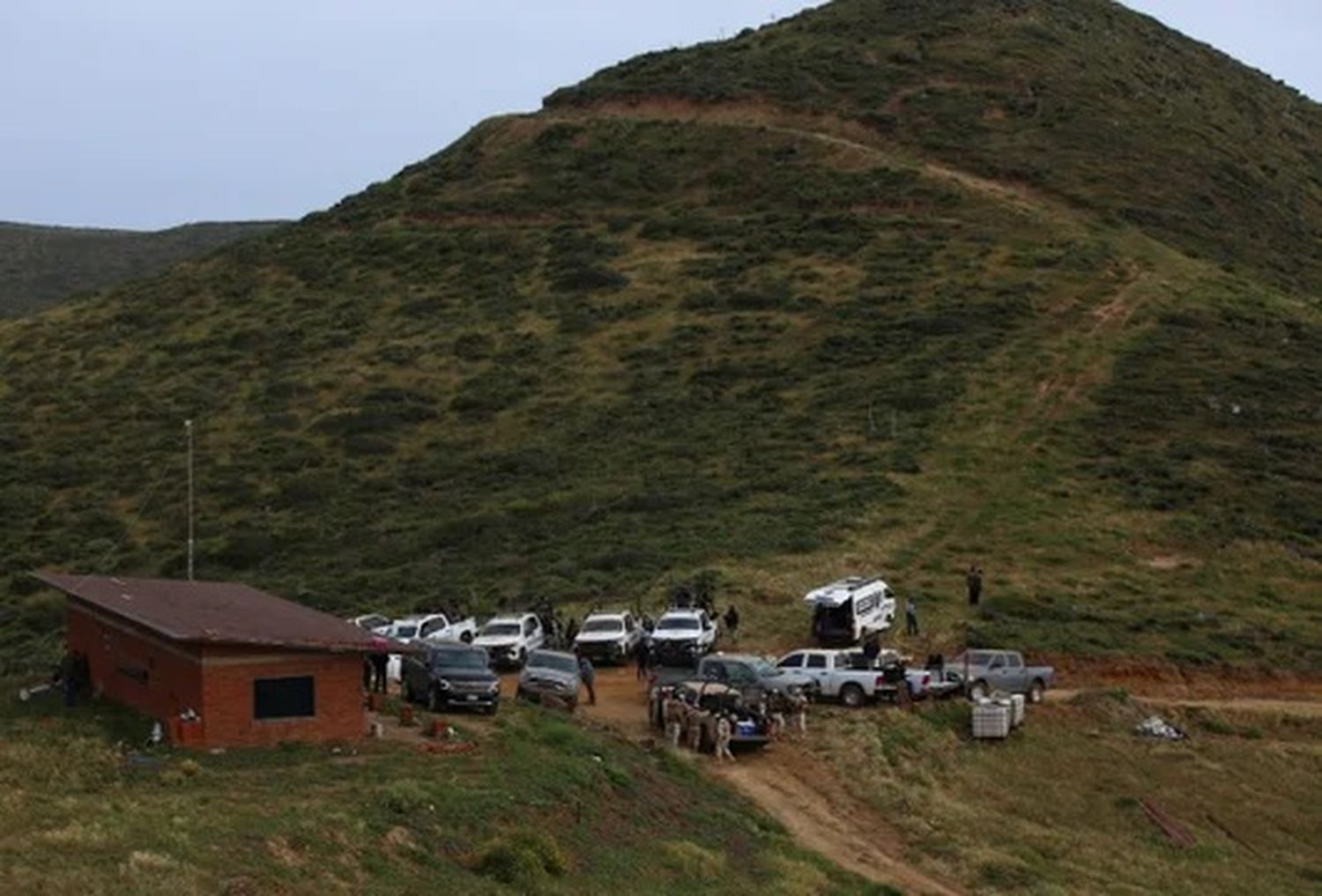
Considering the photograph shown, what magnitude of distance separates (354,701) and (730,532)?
23.5m

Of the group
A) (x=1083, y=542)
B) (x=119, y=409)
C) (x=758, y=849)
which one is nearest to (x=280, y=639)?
(x=758, y=849)

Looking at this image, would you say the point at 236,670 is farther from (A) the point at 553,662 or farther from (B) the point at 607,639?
(B) the point at 607,639

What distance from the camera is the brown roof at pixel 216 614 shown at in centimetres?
2827

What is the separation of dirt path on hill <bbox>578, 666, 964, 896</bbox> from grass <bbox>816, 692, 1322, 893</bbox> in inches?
18.8

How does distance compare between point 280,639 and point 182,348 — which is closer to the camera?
point 280,639

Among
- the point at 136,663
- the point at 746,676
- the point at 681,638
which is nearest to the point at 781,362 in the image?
the point at 681,638

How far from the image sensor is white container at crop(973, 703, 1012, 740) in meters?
35.7

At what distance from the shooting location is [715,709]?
114ft

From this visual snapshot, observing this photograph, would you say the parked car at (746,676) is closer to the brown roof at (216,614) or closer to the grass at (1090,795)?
the grass at (1090,795)

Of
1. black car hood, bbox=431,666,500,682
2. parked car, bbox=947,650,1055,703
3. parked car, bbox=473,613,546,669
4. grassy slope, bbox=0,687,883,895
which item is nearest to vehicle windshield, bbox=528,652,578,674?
black car hood, bbox=431,666,500,682

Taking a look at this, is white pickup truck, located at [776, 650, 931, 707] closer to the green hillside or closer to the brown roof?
the green hillside

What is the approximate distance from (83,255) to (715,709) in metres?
141

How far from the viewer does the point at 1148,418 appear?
2430 inches

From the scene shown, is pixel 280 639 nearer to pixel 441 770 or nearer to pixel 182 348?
pixel 441 770
